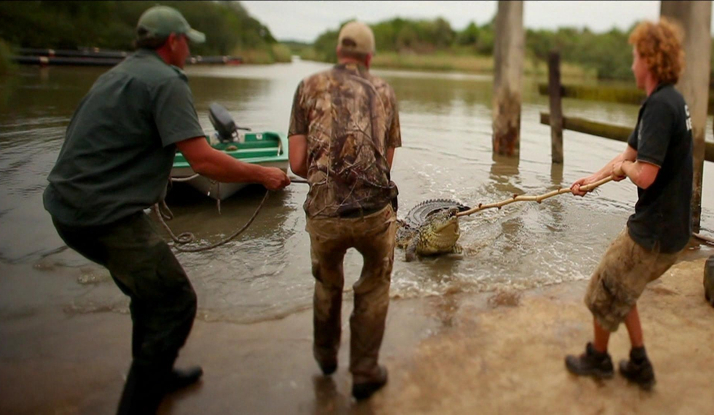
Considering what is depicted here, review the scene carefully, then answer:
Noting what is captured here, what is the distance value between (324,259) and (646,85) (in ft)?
7.31

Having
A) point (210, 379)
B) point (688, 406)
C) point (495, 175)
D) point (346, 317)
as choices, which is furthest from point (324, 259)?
point (495, 175)

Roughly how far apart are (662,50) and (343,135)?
1.92 meters

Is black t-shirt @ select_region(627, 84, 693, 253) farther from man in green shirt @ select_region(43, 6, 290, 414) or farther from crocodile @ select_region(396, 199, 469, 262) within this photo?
crocodile @ select_region(396, 199, 469, 262)

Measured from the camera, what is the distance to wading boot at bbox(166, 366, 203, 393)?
12.6 ft

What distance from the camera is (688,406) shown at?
369 centimetres

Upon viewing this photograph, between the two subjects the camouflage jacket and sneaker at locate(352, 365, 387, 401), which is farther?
sneaker at locate(352, 365, 387, 401)

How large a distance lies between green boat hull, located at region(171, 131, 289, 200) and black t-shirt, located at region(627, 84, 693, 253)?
5698 mm

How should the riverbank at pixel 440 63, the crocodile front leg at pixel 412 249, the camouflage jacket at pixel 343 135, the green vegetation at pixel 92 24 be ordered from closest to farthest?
1. the camouflage jacket at pixel 343 135
2. the crocodile front leg at pixel 412 249
3. the green vegetation at pixel 92 24
4. the riverbank at pixel 440 63

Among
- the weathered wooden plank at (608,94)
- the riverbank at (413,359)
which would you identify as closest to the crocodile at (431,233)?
the riverbank at (413,359)

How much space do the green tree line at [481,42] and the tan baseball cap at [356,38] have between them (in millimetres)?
51853

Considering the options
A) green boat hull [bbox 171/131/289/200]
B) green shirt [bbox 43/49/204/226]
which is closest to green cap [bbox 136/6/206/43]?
green shirt [bbox 43/49/204/226]

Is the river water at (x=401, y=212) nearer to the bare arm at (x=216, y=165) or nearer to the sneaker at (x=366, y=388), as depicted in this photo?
the sneaker at (x=366, y=388)

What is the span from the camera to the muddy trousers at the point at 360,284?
11.8 feet

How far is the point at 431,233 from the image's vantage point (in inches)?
260
